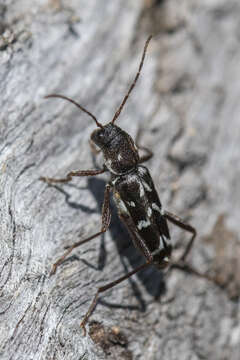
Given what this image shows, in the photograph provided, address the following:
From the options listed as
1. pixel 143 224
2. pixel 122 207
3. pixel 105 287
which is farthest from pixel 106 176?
pixel 105 287

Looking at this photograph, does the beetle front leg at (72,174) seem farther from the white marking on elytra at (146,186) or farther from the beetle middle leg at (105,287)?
the beetle middle leg at (105,287)

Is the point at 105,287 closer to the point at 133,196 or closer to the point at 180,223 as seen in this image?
the point at 133,196

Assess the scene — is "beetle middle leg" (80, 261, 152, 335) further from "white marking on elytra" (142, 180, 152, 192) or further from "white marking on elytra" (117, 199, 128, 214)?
"white marking on elytra" (142, 180, 152, 192)

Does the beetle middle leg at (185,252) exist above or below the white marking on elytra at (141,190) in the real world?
below

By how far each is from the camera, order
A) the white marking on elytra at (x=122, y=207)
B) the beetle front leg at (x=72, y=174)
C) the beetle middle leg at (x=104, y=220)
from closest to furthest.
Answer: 1. the beetle middle leg at (x=104, y=220)
2. the beetle front leg at (x=72, y=174)
3. the white marking on elytra at (x=122, y=207)

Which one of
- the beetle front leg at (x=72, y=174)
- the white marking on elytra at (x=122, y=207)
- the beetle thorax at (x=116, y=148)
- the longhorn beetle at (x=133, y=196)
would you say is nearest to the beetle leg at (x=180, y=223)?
the longhorn beetle at (x=133, y=196)

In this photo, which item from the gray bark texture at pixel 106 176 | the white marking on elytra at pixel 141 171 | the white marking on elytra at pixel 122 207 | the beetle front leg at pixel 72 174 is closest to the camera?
the gray bark texture at pixel 106 176

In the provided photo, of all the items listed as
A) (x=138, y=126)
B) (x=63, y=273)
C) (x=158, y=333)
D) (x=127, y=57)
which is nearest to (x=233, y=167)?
(x=138, y=126)

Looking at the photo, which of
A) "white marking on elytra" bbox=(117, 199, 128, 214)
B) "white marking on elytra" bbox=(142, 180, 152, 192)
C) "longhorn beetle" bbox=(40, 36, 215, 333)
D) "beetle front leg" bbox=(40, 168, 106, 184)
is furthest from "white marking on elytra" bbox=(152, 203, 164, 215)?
"beetle front leg" bbox=(40, 168, 106, 184)
